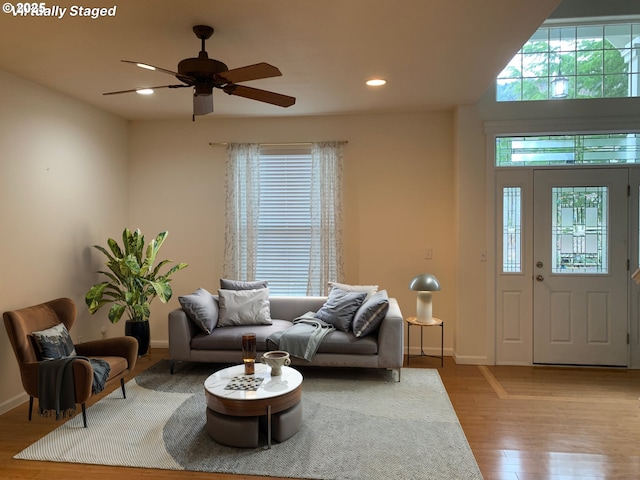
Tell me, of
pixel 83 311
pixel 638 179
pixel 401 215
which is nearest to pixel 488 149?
A: pixel 401 215

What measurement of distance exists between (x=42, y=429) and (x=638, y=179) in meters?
5.80

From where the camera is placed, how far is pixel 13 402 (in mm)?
3572

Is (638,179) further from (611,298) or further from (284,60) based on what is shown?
(284,60)

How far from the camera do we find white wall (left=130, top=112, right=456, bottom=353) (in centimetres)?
492

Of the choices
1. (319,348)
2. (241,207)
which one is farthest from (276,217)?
(319,348)

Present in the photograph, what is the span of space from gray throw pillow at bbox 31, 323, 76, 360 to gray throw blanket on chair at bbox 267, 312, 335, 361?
1658mm

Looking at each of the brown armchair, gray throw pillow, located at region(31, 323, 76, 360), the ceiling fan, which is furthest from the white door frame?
gray throw pillow, located at region(31, 323, 76, 360)

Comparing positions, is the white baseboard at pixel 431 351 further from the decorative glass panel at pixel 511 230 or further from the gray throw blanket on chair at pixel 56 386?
the gray throw blanket on chair at pixel 56 386

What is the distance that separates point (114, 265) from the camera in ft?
14.4

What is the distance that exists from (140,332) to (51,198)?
5.23 feet

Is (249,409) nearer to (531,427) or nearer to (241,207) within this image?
(531,427)

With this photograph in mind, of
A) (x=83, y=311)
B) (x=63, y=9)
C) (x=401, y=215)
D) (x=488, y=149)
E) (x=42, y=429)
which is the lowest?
(x=42, y=429)

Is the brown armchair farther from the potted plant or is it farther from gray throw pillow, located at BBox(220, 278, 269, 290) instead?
gray throw pillow, located at BBox(220, 278, 269, 290)

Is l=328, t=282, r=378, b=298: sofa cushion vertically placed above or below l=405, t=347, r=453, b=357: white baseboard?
above
